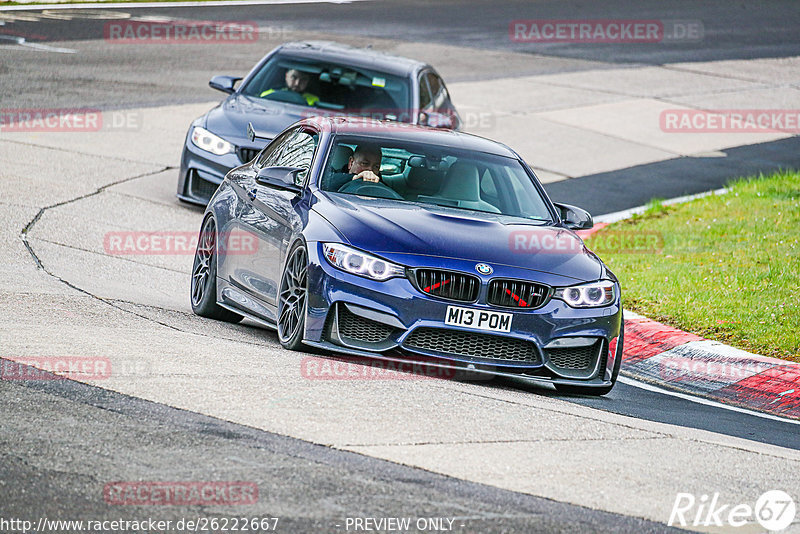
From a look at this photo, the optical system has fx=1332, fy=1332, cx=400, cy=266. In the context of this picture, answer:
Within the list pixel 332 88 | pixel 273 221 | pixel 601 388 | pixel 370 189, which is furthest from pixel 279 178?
pixel 332 88

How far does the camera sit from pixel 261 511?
519cm

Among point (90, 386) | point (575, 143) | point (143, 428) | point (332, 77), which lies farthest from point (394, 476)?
point (575, 143)

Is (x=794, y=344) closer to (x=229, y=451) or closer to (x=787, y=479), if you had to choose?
(x=787, y=479)

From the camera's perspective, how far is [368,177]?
9.34 meters

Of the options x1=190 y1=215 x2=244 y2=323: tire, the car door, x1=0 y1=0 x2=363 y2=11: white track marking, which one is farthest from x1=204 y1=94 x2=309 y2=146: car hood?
x1=0 y1=0 x2=363 y2=11: white track marking

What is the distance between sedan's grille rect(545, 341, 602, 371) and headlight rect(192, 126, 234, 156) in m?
6.59

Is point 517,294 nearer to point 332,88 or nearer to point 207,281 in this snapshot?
point 207,281

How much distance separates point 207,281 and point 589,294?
10.1 feet

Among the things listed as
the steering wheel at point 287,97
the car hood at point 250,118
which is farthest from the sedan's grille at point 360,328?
the steering wheel at point 287,97

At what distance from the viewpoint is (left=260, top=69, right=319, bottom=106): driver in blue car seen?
1520 cm

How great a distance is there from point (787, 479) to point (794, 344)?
3762 mm

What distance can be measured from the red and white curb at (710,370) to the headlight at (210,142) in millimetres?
5222

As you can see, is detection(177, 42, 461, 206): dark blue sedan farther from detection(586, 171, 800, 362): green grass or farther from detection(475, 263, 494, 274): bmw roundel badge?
detection(475, 263, 494, 274): bmw roundel badge

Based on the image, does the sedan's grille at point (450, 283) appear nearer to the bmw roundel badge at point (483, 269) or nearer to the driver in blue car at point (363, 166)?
the bmw roundel badge at point (483, 269)
